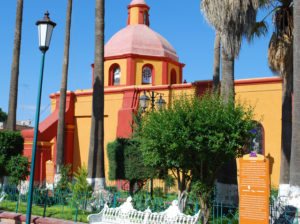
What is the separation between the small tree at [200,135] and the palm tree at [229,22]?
1.79m

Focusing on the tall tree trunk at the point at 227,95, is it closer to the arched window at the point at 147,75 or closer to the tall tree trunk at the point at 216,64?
the tall tree trunk at the point at 216,64

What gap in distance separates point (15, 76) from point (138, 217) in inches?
369

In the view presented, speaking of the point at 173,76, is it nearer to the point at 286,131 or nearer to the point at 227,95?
the point at 286,131

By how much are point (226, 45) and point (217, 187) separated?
385cm

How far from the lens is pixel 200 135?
7988mm

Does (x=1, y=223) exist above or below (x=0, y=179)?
below

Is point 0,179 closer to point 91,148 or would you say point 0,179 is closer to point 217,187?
point 91,148

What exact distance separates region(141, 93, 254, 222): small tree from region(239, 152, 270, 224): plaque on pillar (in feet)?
4.48

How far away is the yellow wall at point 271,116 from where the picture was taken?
16047 millimetres

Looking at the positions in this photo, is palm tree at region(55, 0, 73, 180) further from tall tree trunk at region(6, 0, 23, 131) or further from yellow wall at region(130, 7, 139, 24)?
yellow wall at region(130, 7, 139, 24)

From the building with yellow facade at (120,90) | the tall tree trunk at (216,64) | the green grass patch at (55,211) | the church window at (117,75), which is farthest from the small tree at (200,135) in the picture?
the church window at (117,75)

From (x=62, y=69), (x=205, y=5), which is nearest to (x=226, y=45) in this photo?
(x=205, y=5)

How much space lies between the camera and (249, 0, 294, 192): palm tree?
11.9 m

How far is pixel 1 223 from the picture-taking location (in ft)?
33.2
